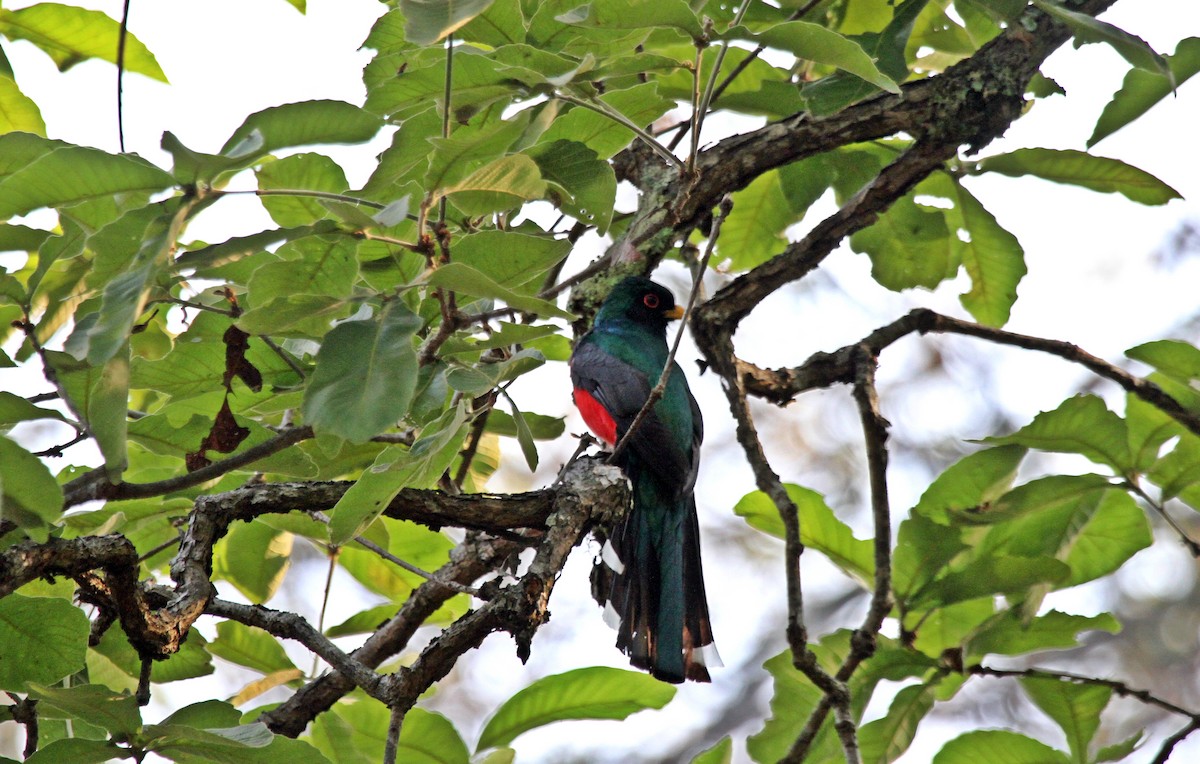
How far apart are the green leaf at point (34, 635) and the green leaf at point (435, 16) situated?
1.26 m

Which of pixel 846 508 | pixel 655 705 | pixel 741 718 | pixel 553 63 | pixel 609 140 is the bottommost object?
pixel 655 705

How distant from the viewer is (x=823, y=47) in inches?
81.6

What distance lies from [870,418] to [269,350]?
2005 millimetres

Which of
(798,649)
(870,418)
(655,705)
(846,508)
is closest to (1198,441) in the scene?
(870,418)

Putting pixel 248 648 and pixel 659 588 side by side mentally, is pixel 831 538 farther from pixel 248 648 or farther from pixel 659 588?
pixel 248 648

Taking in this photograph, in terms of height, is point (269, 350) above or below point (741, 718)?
below

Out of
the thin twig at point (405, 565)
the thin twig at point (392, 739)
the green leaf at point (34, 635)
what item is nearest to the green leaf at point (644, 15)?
the thin twig at point (405, 565)

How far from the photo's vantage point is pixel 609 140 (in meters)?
2.65

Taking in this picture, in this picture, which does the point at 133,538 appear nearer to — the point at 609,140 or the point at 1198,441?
the point at 609,140

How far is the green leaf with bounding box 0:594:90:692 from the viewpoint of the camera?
2113mm

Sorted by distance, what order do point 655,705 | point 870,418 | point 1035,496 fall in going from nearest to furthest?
point 655,705, point 1035,496, point 870,418

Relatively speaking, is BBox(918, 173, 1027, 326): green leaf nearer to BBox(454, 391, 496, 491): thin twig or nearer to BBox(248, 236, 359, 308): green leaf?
BBox(454, 391, 496, 491): thin twig

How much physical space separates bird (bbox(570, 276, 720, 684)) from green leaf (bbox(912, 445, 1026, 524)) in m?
0.77

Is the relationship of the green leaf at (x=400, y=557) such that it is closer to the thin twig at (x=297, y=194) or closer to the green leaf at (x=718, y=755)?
the green leaf at (x=718, y=755)
